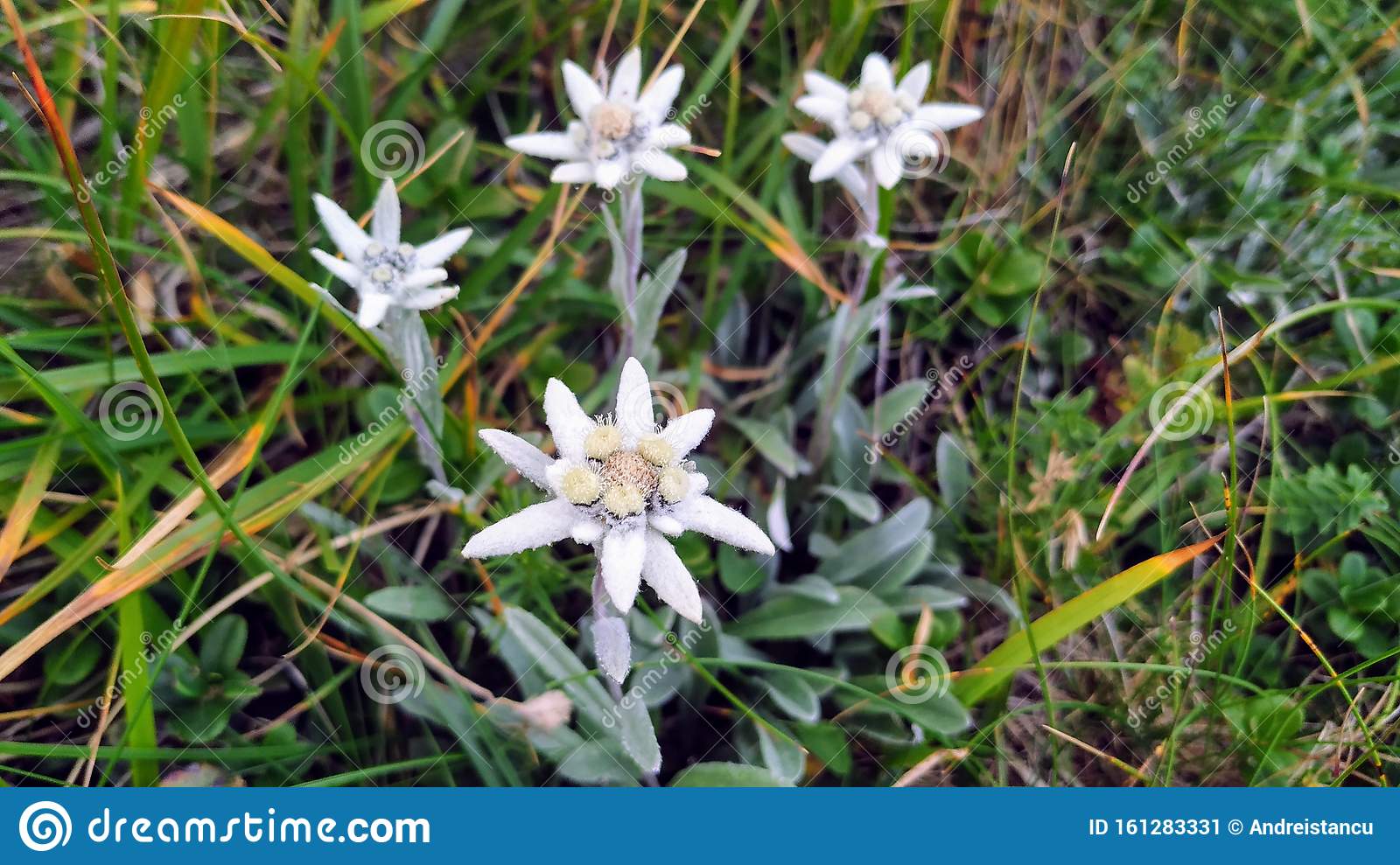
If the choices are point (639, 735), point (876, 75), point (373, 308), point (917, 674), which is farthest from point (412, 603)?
point (876, 75)

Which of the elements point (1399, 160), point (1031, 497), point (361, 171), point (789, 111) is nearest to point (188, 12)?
point (361, 171)

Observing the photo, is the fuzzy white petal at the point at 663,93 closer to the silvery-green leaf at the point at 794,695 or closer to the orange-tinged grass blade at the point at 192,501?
the orange-tinged grass blade at the point at 192,501

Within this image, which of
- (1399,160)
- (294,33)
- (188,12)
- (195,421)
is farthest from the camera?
(1399,160)

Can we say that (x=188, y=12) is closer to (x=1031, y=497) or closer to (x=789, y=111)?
(x=789, y=111)

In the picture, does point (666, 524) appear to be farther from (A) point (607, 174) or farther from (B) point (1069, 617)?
(B) point (1069, 617)

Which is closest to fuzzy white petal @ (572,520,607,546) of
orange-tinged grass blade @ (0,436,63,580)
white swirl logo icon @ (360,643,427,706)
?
Result: white swirl logo icon @ (360,643,427,706)
